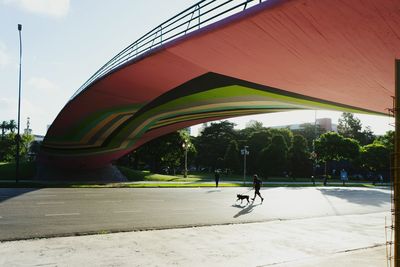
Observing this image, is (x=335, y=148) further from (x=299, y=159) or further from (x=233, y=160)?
(x=233, y=160)

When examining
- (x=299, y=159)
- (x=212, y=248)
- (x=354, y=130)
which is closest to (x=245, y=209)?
(x=212, y=248)

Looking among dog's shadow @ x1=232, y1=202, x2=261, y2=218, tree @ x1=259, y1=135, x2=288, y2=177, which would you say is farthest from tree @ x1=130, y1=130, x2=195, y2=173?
dog's shadow @ x1=232, y1=202, x2=261, y2=218

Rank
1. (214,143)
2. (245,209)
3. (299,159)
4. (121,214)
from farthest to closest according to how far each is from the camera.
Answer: (214,143)
(299,159)
(245,209)
(121,214)

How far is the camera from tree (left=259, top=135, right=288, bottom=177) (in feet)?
205

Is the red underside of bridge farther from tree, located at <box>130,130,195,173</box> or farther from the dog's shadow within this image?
tree, located at <box>130,130,195,173</box>

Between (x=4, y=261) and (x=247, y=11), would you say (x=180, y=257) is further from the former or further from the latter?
(x=247, y=11)

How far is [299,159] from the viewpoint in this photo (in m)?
68.8

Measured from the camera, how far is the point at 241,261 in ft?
27.4

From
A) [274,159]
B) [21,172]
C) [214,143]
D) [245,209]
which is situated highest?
[214,143]

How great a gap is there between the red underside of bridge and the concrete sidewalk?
16.2ft

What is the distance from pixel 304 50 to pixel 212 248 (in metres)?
5.79

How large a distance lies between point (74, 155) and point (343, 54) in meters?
35.8

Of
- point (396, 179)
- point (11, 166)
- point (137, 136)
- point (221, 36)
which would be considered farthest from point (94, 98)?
point (11, 166)

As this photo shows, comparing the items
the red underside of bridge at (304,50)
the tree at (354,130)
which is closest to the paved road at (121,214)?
the red underside of bridge at (304,50)
